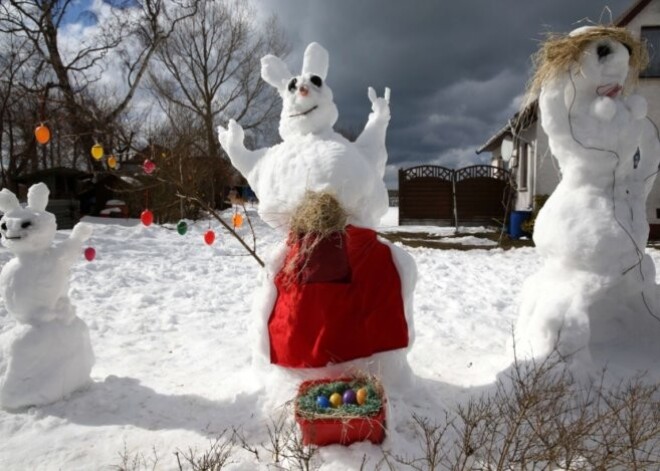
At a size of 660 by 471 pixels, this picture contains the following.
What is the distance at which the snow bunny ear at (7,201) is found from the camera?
2.79 metres

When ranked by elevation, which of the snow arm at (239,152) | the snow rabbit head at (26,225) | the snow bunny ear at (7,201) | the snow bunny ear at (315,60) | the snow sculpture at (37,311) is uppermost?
the snow bunny ear at (315,60)

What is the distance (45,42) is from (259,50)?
8.95 meters

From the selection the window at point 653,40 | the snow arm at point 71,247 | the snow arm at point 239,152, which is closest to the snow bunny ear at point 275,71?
the snow arm at point 239,152

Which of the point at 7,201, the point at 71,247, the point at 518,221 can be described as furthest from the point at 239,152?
the point at 518,221

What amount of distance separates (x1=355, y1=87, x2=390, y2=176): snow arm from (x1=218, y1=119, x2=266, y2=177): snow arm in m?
0.74

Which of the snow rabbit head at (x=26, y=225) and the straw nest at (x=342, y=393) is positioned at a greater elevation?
the snow rabbit head at (x=26, y=225)

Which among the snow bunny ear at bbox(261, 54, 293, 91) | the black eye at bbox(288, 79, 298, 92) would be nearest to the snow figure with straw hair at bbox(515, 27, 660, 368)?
the black eye at bbox(288, 79, 298, 92)

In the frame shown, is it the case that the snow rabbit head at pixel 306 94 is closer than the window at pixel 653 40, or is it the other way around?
the snow rabbit head at pixel 306 94

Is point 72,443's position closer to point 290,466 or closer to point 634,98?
point 290,466

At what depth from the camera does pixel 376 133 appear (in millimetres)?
3164

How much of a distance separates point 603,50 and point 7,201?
12.7ft

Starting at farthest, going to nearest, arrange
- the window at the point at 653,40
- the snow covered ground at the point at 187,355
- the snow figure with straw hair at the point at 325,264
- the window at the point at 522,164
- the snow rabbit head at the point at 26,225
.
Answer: the window at the point at 522,164, the window at the point at 653,40, the snow rabbit head at the point at 26,225, the snow figure with straw hair at the point at 325,264, the snow covered ground at the point at 187,355

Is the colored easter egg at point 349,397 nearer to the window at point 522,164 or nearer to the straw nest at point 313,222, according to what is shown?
the straw nest at point 313,222

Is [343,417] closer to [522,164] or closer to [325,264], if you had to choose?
[325,264]
